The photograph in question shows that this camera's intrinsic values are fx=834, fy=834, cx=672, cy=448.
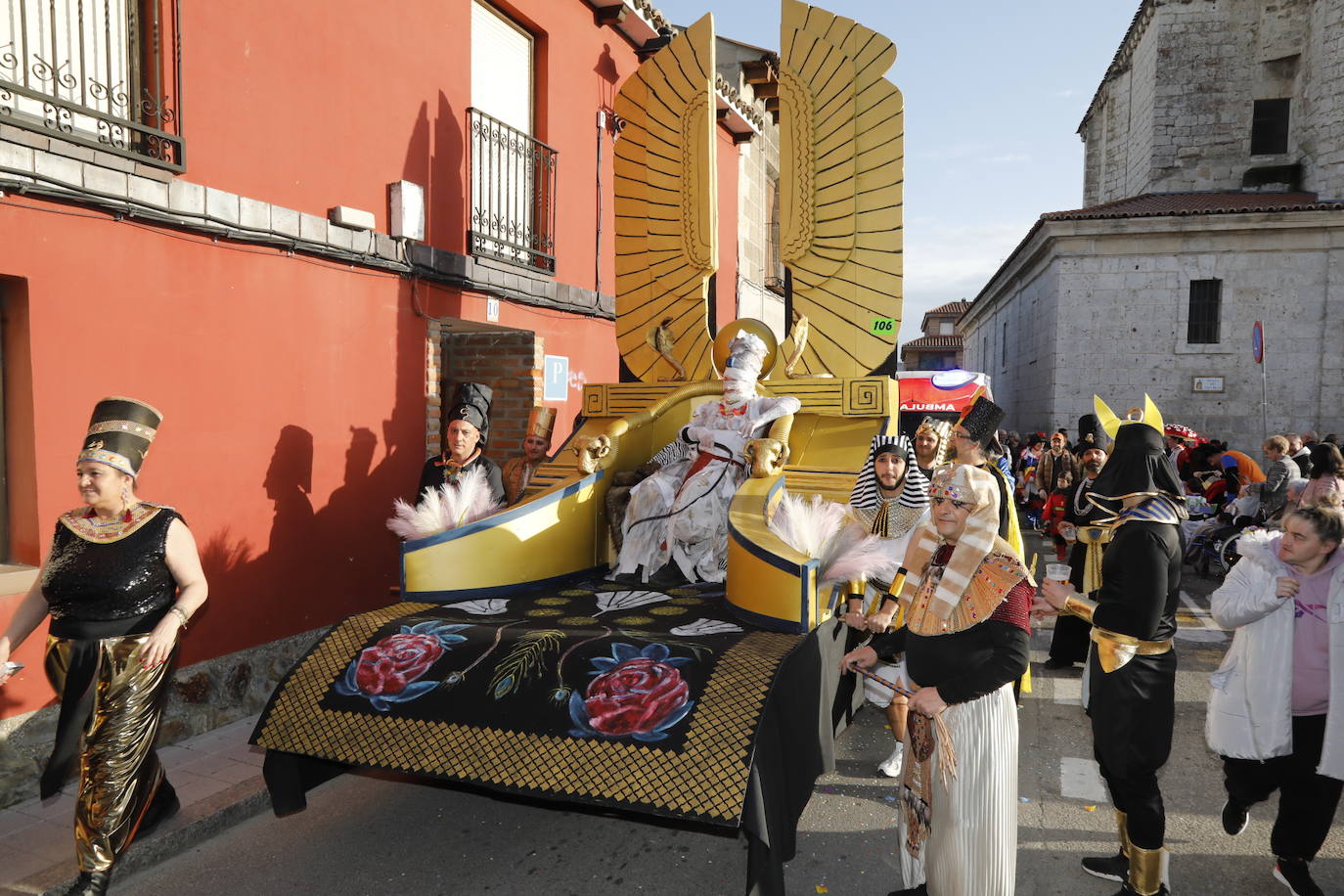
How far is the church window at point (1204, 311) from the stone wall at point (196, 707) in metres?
19.4

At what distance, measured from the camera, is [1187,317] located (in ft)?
60.1

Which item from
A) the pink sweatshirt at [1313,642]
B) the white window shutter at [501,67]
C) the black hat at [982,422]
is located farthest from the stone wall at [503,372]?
the pink sweatshirt at [1313,642]

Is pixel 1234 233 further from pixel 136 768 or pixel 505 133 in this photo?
pixel 136 768

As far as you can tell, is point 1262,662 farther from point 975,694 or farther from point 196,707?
point 196,707

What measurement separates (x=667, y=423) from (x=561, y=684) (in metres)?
3.05

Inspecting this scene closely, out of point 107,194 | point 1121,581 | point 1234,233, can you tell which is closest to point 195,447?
point 107,194

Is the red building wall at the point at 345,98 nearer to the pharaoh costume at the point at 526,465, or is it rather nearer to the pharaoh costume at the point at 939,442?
the pharaoh costume at the point at 526,465

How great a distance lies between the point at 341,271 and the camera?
18.9 feet

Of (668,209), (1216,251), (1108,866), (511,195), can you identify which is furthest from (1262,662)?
(1216,251)

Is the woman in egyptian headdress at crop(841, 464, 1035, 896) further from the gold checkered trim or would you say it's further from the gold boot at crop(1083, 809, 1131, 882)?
the gold boot at crop(1083, 809, 1131, 882)

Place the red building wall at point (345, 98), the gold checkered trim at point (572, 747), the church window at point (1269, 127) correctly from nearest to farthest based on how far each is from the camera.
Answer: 1. the gold checkered trim at point (572, 747)
2. the red building wall at point (345, 98)
3. the church window at point (1269, 127)

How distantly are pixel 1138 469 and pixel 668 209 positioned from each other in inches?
172

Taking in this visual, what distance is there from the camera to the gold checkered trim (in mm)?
2873

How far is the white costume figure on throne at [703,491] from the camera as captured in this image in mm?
5105
